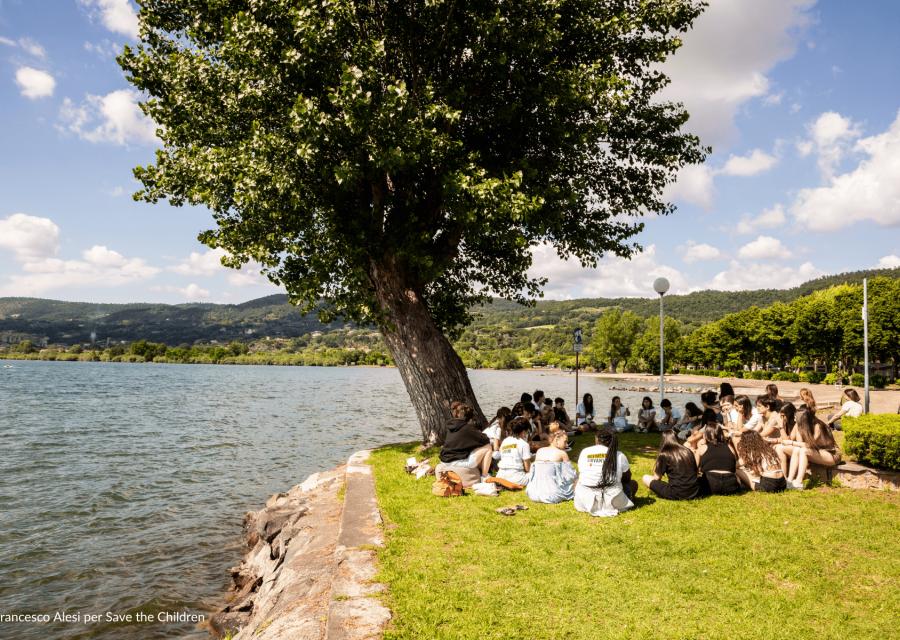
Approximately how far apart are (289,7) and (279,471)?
16.1 metres

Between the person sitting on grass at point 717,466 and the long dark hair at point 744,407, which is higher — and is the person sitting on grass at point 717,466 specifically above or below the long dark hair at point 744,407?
below

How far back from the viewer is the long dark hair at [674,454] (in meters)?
9.23

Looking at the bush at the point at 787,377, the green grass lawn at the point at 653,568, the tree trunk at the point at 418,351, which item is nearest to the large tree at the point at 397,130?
the tree trunk at the point at 418,351

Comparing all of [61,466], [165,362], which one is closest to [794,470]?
[61,466]

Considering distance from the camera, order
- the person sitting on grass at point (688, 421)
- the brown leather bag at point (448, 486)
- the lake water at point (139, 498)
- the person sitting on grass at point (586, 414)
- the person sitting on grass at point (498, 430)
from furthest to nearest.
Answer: the person sitting on grass at point (586, 414) → the person sitting on grass at point (688, 421) → the person sitting on grass at point (498, 430) → the lake water at point (139, 498) → the brown leather bag at point (448, 486)

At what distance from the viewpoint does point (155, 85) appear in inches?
532

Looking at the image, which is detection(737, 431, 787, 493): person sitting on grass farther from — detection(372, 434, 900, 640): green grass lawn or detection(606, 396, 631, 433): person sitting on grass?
detection(606, 396, 631, 433): person sitting on grass

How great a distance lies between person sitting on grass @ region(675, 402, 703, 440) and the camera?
14.4m

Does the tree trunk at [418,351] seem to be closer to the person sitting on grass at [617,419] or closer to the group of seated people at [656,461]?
the group of seated people at [656,461]

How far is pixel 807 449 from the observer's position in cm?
984

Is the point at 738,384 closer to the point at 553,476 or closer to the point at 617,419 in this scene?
the point at 617,419

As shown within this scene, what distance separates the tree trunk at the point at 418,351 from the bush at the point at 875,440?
7928 mm

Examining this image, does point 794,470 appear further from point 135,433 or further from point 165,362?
point 165,362

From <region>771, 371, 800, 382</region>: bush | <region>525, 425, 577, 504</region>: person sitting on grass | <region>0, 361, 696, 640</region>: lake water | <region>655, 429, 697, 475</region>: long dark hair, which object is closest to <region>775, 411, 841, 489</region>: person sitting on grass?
<region>655, 429, 697, 475</region>: long dark hair
